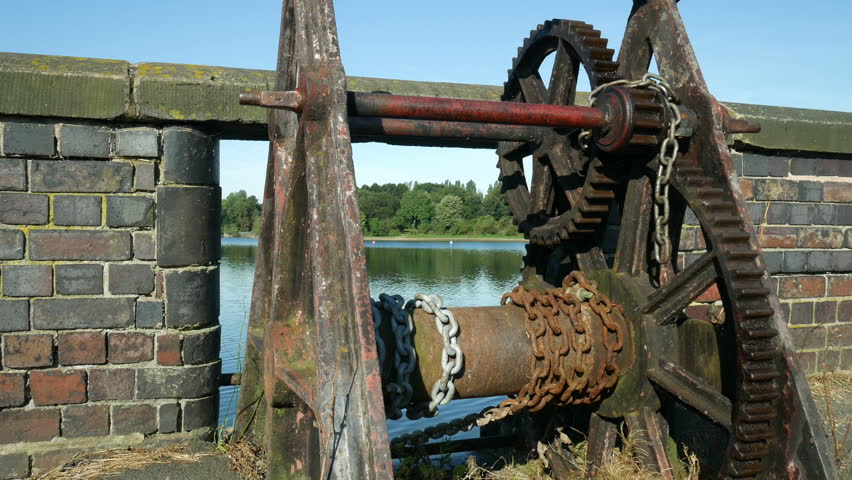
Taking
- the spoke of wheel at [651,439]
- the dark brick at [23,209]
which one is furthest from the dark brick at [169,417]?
the spoke of wheel at [651,439]

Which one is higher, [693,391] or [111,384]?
[693,391]

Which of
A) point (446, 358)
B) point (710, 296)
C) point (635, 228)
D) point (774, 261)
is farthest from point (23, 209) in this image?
point (774, 261)

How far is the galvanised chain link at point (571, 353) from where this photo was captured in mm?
2922

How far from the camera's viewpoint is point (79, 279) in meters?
3.64

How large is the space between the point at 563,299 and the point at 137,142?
93.7 inches

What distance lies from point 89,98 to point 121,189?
1.61ft

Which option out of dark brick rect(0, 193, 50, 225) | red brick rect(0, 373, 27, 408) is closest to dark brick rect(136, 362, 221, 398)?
red brick rect(0, 373, 27, 408)

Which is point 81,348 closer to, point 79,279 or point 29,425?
point 79,279

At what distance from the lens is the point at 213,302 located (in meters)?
3.96

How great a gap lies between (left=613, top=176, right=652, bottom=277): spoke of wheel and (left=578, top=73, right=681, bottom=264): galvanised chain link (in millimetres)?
80

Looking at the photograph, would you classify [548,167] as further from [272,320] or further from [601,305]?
[272,320]

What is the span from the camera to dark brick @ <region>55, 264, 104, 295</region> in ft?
11.9

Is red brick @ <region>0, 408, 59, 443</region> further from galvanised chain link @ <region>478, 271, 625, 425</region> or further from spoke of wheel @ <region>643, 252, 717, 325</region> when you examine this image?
spoke of wheel @ <region>643, 252, 717, 325</region>

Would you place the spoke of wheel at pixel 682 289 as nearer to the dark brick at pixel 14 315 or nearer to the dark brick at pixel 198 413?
the dark brick at pixel 198 413
